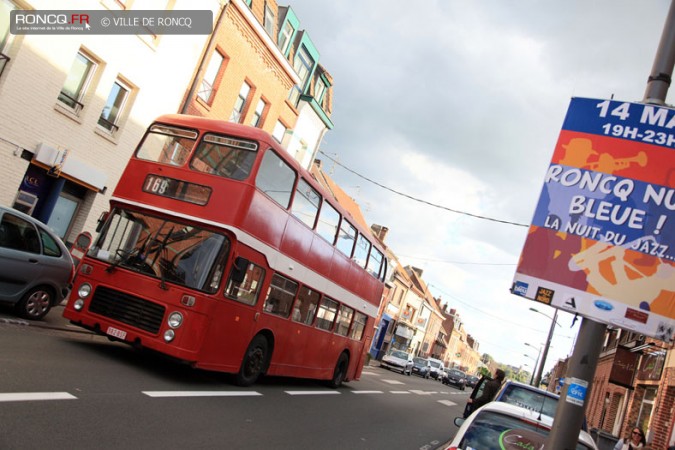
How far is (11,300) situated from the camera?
Result: 923 cm

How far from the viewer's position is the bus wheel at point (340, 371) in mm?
15209

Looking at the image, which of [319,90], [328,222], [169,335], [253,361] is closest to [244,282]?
[169,335]

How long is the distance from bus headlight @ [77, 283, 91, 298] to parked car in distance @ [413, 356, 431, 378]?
1454 inches

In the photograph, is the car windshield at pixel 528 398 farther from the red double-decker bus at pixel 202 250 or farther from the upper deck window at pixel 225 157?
the upper deck window at pixel 225 157

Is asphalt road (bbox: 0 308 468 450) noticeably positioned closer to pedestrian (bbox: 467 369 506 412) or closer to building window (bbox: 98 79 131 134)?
pedestrian (bbox: 467 369 506 412)

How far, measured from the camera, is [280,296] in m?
10.8

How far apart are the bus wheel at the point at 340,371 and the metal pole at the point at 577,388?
10.6 metres

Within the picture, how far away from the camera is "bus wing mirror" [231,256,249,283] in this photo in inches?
346

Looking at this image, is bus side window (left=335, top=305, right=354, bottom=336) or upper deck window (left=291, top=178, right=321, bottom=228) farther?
bus side window (left=335, top=305, right=354, bottom=336)

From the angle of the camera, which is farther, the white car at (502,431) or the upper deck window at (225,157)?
the upper deck window at (225,157)

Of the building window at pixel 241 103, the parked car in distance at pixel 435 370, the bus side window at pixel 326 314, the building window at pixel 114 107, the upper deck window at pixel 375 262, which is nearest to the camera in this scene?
the bus side window at pixel 326 314

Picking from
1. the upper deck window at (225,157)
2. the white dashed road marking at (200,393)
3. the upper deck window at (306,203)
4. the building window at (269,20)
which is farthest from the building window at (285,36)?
the white dashed road marking at (200,393)

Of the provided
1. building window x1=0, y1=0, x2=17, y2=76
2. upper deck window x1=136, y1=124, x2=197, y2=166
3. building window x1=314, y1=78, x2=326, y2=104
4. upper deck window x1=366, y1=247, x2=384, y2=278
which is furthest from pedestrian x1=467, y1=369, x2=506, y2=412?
building window x1=314, y1=78, x2=326, y2=104

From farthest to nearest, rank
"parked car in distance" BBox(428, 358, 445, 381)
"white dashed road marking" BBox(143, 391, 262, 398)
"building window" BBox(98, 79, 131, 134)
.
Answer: "parked car in distance" BBox(428, 358, 445, 381)
"building window" BBox(98, 79, 131, 134)
"white dashed road marking" BBox(143, 391, 262, 398)
